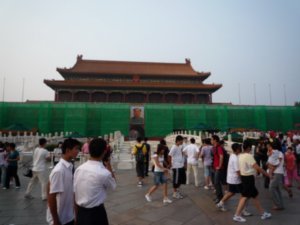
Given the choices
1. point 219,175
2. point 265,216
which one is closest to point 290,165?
point 219,175

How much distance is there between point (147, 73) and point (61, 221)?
1291 inches

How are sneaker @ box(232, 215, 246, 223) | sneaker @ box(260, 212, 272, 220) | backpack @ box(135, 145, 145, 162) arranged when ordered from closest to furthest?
sneaker @ box(232, 215, 246, 223), sneaker @ box(260, 212, 272, 220), backpack @ box(135, 145, 145, 162)

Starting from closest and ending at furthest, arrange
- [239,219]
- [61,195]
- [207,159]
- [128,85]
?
[61,195]
[239,219]
[207,159]
[128,85]

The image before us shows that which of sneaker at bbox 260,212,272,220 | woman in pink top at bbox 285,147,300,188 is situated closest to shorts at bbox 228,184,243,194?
sneaker at bbox 260,212,272,220

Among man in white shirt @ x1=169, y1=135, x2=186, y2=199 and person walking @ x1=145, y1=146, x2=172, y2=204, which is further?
man in white shirt @ x1=169, y1=135, x2=186, y2=199

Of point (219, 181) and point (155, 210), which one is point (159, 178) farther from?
point (219, 181)

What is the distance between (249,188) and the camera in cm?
397

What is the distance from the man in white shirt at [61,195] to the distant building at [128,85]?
96.4 ft

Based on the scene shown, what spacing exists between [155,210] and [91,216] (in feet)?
8.98

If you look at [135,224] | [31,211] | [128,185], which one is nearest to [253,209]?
[135,224]

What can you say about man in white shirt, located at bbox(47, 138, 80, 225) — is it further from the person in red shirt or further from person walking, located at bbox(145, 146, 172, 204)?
the person in red shirt

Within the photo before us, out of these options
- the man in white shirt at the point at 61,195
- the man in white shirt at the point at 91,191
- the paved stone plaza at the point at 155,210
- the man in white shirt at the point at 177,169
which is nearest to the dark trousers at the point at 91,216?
the man in white shirt at the point at 91,191

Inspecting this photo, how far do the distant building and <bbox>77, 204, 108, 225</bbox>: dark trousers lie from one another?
97.5 ft

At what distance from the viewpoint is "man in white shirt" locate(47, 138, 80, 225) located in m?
2.21
